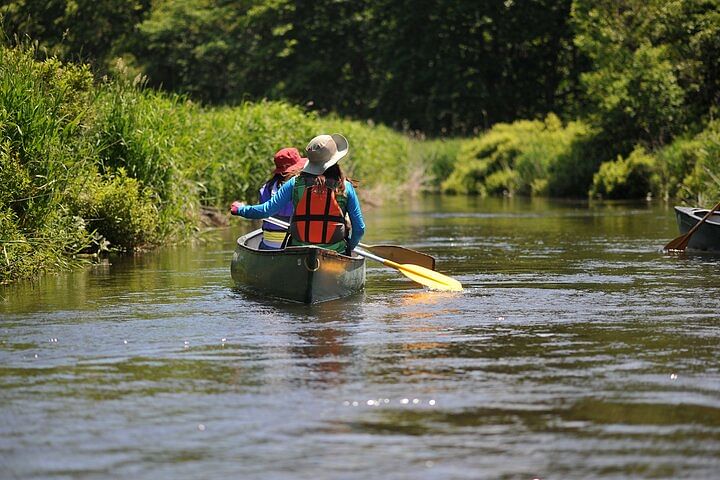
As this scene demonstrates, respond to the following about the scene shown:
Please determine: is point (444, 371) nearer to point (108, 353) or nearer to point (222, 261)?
point (108, 353)

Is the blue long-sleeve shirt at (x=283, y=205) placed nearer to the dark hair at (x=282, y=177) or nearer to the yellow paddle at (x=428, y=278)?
the dark hair at (x=282, y=177)

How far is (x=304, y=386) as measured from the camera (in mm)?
7863

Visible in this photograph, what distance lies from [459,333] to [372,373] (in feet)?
5.95

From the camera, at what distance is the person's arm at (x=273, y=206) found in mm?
11906

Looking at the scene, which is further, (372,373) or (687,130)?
(687,130)

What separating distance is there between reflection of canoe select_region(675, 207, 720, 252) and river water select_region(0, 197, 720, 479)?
8.02ft

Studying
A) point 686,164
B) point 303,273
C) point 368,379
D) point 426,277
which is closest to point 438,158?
point 686,164

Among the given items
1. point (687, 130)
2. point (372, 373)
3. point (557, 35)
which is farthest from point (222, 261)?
point (557, 35)

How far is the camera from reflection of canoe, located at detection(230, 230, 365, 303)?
11.4 meters

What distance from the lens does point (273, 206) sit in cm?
1198

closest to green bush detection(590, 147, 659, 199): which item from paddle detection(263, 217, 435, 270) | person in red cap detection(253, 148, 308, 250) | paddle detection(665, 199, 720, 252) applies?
paddle detection(665, 199, 720, 252)

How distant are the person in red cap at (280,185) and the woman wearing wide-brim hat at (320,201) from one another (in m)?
0.84

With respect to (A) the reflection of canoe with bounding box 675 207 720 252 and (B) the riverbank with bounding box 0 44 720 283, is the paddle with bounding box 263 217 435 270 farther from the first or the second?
(A) the reflection of canoe with bounding box 675 207 720 252

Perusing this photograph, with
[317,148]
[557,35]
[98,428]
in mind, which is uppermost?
[557,35]
